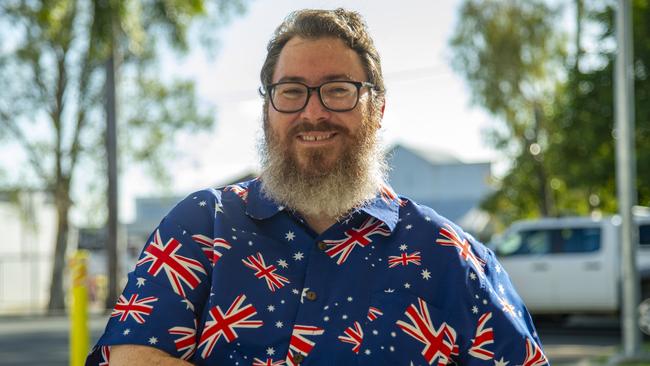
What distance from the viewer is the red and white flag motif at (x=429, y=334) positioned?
89.8 inches

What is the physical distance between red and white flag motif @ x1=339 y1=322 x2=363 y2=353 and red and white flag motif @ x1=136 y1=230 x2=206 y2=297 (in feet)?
1.22

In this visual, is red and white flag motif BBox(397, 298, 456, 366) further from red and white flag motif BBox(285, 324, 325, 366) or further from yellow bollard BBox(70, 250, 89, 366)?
yellow bollard BBox(70, 250, 89, 366)

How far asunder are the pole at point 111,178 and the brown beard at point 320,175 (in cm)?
1854

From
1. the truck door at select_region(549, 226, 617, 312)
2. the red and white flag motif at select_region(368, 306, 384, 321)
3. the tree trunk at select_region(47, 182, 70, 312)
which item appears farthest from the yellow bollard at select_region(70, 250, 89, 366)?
the tree trunk at select_region(47, 182, 70, 312)

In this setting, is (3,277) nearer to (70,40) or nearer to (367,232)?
(70,40)

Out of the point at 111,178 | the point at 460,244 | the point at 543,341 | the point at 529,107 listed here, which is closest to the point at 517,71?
the point at 529,107

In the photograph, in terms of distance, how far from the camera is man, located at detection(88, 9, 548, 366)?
224 cm

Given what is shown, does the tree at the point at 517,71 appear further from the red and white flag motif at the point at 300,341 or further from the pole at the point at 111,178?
the red and white flag motif at the point at 300,341

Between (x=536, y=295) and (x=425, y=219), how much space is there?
1291cm

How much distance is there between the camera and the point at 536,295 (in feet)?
48.9

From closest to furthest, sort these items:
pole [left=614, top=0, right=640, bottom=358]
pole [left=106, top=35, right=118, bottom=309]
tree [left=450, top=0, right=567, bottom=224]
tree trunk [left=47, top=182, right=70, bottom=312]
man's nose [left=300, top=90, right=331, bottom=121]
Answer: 1. man's nose [left=300, top=90, right=331, bottom=121]
2. pole [left=614, top=0, right=640, bottom=358]
3. pole [left=106, top=35, right=118, bottom=309]
4. tree trunk [left=47, top=182, right=70, bottom=312]
5. tree [left=450, top=0, right=567, bottom=224]

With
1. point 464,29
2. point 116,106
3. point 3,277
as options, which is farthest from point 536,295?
point 3,277

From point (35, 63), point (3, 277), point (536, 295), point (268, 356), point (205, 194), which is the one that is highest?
point (35, 63)

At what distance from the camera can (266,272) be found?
231 centimetres
